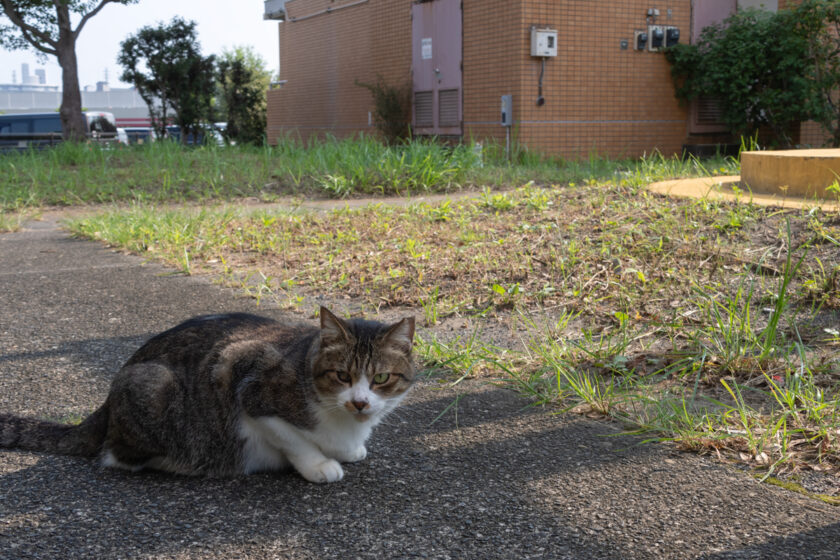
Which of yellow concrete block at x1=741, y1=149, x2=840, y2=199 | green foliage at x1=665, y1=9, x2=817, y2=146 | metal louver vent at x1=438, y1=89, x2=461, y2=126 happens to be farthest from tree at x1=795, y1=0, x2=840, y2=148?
yellow concrete block at x1=741, y1=149, x2=840, y2=199

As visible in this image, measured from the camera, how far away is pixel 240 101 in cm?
2678

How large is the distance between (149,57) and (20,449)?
2095cm

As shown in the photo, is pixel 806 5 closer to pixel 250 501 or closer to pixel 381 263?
pixel 381 263

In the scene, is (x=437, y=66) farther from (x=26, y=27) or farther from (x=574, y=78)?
(x=26, y=27)

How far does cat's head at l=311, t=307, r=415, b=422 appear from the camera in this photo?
7.59ft

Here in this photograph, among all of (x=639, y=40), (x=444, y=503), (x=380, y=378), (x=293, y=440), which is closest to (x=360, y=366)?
(x=380, y=378)

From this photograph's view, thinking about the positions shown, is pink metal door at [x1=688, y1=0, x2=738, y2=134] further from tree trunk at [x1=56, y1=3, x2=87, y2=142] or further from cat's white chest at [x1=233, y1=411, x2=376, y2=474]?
cat's white chest at [x1=233, y1=411, x2=376, y2=474]

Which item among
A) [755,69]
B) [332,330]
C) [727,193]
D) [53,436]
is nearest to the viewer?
[332,330]

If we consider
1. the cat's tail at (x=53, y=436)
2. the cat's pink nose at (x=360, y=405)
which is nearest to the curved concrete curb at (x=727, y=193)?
the cat's pink nose at (x=360, y=405)

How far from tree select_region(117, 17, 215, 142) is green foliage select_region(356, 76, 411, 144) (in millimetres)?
7849

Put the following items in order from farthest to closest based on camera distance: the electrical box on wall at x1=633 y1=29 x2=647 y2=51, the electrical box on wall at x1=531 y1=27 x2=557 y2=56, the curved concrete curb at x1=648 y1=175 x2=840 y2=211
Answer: the electrical box on wall at x1=633 y1=29 x2=647 y2=51
the electrical box on wall at x1=531 y1=27 x2=557 y2=56
the curved concrete curb at x1=648 y1=175 x2=840 y2=211

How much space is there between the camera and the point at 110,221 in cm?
745

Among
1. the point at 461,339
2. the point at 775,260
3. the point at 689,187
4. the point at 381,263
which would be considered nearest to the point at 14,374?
the point at 461,339

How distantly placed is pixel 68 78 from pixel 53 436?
50.3ft
